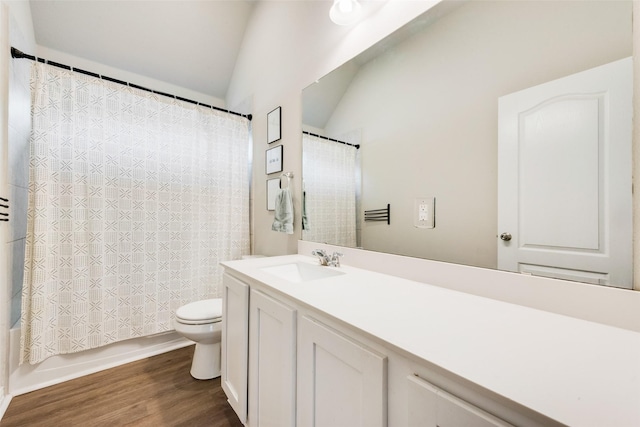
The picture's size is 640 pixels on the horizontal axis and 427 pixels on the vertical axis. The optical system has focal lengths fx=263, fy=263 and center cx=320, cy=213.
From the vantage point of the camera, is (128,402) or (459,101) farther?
(128,402)

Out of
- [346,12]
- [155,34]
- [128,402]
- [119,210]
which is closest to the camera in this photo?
[346,12]

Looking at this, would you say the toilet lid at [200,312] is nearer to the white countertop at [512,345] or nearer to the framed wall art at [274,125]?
the white countertop at [512,345]

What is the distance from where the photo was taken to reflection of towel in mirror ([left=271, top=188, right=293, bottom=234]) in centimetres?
188

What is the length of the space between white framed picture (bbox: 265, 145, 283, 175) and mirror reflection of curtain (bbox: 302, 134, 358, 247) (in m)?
0.31

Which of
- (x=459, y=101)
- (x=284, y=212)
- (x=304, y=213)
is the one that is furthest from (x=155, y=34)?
(x=459, y=101)

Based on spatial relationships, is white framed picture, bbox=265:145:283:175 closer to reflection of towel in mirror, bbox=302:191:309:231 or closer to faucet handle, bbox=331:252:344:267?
reflection of towel in mirror, bbox=302:191:309:231

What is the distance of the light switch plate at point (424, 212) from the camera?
110 centimetres

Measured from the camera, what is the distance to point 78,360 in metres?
1.80

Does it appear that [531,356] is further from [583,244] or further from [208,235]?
[208,235]

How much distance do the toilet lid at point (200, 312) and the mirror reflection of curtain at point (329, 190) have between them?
0.78 m

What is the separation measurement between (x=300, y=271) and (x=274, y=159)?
3.30 feet

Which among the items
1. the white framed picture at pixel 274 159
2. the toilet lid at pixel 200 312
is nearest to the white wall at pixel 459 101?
the white framed picture at pixel 274 159

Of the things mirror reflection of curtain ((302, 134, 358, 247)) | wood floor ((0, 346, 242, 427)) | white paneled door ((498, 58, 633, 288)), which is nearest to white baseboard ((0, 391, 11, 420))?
wood floor ((0, 346, 242, 427))

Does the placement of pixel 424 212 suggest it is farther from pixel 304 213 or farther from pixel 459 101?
pixel 304 213
